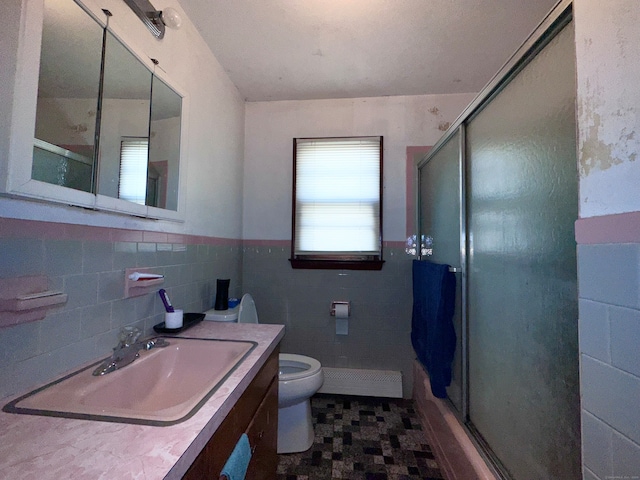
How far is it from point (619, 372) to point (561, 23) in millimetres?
A: 920

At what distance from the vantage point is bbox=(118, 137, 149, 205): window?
104 centimetres

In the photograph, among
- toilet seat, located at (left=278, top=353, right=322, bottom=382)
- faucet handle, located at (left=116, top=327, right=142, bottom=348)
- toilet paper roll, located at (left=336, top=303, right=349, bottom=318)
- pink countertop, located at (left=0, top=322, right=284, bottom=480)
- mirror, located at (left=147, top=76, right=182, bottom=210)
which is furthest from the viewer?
toilet paper roll, located at (left=336, top=303, right=349, bottom=318)

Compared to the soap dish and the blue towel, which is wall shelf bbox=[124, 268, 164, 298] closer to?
the soap dish

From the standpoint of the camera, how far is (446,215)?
1669 millimetres

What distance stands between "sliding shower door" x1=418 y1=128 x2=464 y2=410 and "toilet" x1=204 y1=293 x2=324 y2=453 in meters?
0.78

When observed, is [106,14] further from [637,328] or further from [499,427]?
[499,427]

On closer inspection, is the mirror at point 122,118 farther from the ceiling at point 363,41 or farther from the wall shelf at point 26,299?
the ceiling at point 363,41

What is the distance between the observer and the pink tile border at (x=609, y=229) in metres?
0.57

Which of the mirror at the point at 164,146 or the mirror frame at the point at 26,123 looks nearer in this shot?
the mirror frame at the point at 26,123

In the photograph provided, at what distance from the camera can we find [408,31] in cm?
156

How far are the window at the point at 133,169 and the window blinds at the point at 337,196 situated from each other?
49.1 inches

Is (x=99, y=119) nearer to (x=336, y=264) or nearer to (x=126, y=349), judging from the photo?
(x=126, y=349)

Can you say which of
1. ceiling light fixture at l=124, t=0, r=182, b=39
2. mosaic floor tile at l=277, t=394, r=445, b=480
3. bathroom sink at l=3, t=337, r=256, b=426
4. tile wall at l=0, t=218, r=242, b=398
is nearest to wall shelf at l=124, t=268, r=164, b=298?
tile wall at l=0, t=218, r=242, b=398

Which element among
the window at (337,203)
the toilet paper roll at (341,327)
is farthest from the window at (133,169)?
the toilet paper roll at (341,327)
